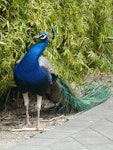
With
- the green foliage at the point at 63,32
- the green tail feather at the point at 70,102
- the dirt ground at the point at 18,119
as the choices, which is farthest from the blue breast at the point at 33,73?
the green tail feather at the point at 70,102

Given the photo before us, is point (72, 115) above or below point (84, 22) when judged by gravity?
below

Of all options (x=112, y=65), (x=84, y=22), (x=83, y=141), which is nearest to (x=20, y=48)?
(x=83, y=141)

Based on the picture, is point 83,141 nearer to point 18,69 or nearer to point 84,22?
point 18,69

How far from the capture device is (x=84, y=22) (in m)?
6.46

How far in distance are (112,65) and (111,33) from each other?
0.58m

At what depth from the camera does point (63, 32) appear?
19.3 feet

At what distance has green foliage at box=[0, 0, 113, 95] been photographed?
484 centimetres

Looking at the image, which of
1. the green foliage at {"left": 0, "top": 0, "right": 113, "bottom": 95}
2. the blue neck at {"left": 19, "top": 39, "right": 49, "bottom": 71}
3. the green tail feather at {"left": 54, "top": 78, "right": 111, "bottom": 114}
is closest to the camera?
the blue neck at {"left": 19, "top": 39, "right": 49, "bottom": 71}

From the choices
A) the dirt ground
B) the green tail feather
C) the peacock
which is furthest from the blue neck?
the green tail feather

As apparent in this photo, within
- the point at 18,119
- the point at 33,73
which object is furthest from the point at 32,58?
the point at 18,119

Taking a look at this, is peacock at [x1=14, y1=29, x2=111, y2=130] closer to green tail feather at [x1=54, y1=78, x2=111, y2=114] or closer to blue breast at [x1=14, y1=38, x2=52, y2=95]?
blue breast at [x1=14, y1=38, x2=52, y2=95]

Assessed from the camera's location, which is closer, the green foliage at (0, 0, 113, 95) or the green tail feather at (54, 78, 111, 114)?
the green foliage at (0, 0, 113, 95)

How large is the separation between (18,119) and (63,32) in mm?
1428

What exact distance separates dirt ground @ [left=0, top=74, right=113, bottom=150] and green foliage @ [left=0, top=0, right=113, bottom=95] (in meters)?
0.37
